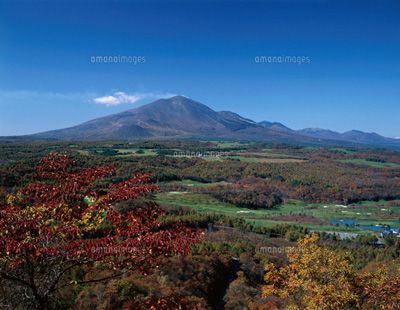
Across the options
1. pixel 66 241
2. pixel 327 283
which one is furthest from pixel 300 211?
pixel 66 241

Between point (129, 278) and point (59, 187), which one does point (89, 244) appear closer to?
point (59, 187)

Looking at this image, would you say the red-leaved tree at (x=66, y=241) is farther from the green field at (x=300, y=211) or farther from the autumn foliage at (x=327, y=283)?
the green field at (x=300, y=211)

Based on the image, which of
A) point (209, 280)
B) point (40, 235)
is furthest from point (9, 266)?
point (209, 280)

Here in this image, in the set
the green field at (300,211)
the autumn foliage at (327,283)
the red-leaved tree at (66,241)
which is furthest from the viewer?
the green field at (300,211)

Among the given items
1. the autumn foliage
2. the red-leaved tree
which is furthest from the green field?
the red-leaved tree

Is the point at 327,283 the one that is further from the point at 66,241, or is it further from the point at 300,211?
the point at 300,211

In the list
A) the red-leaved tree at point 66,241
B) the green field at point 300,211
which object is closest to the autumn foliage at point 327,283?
the red-leaved tree at point 66,241

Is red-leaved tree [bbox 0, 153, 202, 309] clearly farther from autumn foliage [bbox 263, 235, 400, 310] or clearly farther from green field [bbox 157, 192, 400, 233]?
green field [bbox 157, 192, 400, 233]

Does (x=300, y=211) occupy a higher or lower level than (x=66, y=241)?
lower

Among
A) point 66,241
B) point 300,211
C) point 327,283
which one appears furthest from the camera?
point 300,211
